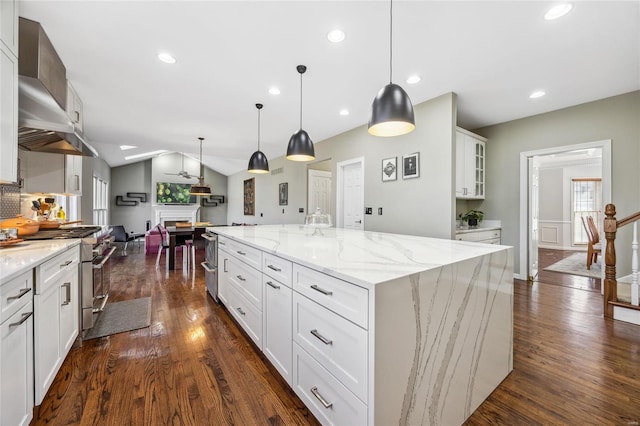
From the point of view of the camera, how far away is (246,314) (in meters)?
2.17

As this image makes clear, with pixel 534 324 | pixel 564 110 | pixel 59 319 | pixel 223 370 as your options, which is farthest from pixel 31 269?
pixel 564 110

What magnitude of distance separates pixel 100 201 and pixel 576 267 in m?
11.8

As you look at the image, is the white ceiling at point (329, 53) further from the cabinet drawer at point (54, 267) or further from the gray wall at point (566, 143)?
the cabinet drawer at point (54, 267)

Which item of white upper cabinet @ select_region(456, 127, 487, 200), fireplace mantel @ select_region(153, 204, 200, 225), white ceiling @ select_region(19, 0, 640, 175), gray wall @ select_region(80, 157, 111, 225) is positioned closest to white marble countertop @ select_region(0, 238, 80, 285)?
white ceiling @ select_region(19, 0, 640, 175)

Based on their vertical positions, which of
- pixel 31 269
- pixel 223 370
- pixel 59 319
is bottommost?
pixel 223 370

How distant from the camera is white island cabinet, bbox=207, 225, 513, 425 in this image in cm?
101

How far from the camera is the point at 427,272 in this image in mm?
1134

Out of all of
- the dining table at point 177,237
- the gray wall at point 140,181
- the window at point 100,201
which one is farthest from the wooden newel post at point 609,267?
→ the gray wall at point 140,181

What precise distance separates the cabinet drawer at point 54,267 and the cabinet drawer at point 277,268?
3.94ft

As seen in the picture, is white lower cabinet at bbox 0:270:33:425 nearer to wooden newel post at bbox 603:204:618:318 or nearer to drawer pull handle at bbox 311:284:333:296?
drawer pull handle at bbox 311:284:333:296

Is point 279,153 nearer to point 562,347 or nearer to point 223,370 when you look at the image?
point 223,370

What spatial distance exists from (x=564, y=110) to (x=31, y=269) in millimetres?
5624

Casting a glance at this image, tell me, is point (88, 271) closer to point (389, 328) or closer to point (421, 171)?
point (389, 328)

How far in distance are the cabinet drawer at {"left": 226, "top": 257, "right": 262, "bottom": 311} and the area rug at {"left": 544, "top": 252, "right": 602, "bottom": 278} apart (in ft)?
17.4
